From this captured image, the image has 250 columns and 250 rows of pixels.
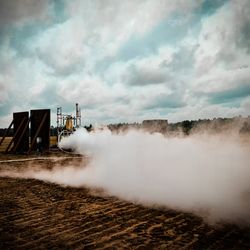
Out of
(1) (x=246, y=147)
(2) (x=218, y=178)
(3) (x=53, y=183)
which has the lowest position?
(3) (x=53, y=183)

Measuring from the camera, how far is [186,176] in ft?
24.3

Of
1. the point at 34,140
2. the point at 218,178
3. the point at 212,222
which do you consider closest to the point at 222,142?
the point at 218,178

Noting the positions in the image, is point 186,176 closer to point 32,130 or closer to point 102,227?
point 102,227

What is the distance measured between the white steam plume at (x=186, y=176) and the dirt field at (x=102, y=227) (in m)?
0.68

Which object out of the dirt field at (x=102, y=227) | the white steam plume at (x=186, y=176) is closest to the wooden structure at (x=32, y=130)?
the white steam plume at (x=186, y=176)

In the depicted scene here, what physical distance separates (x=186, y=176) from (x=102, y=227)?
3.27 meters

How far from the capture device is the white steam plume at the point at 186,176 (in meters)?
6.04

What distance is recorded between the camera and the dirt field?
13.8ft

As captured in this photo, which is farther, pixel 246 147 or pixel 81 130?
pixel 81 130

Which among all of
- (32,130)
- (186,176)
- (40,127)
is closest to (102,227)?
(186,176)

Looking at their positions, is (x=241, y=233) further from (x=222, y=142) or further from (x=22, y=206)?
A: (x=22, y=206)

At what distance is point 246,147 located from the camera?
276 inches

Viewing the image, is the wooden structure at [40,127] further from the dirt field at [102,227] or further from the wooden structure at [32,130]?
the dirt field at [102,227]

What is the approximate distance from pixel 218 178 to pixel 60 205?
A: 13.2 feet
